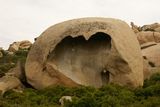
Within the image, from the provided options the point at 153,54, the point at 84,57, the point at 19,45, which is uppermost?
the point at 19,45

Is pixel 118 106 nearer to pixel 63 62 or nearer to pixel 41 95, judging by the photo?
pixel 41 95

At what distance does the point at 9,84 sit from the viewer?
2420 cm

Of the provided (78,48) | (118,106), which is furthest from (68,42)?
(118,106)

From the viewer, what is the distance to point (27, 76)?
969 inches

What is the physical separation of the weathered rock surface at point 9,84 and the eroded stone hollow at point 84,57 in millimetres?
1824

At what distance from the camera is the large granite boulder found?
23750 mm

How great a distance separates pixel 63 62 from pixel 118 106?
7.17 meters

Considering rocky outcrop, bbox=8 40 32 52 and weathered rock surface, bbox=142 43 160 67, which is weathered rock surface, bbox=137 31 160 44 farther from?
rocky outcrop, bbox=8 40 32 52

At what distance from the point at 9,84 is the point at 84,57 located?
4.05 meters

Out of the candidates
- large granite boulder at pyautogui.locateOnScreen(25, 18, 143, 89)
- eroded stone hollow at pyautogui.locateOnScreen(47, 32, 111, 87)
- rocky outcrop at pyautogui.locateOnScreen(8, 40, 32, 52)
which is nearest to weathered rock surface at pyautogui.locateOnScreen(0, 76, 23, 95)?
large granite boulder at pyautogui.locateOnScreen(25, 18, 143, 89)

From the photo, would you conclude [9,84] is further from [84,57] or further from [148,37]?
[148,37]

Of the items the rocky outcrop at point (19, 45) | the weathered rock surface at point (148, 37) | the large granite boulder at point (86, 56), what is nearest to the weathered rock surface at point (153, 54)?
the weathered rock surface at point (148, 37)

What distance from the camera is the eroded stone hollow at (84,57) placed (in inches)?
990

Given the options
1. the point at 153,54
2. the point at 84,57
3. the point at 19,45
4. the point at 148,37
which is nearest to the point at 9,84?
the point at 84,57
